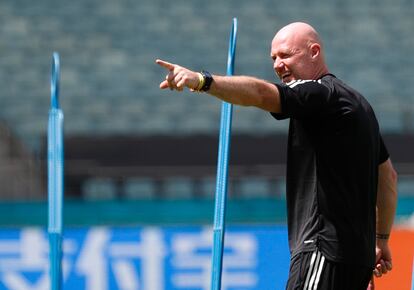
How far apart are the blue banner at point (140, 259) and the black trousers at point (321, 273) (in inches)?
152

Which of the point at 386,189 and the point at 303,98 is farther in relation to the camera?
the point at 386,189

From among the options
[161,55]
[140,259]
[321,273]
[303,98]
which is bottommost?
[140,259]

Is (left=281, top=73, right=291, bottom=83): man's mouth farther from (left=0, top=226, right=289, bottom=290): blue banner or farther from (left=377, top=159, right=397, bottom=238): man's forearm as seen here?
(left=0, top=226, right=289, bottom=290): blue banner

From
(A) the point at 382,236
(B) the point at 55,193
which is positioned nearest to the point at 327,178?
(A) the point at 382,236

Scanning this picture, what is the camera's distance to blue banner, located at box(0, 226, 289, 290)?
7441 mm

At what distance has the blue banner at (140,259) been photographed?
7441mm

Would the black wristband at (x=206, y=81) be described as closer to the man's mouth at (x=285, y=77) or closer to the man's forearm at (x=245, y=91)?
the man's forearm at (x=245, y=91)

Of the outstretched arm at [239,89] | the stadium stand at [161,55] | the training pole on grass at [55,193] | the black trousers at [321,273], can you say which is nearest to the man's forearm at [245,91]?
the outstretched arm at [239,89]

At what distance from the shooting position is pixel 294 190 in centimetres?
356

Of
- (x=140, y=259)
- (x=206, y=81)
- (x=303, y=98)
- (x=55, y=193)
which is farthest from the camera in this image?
(x=140, y=259)

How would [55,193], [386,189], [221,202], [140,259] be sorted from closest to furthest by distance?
[386,189], [221,202], [55,193], [140,259]

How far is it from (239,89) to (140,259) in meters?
4.44

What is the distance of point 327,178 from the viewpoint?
347 cm

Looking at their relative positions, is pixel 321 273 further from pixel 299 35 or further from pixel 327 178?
pixel 299 35
